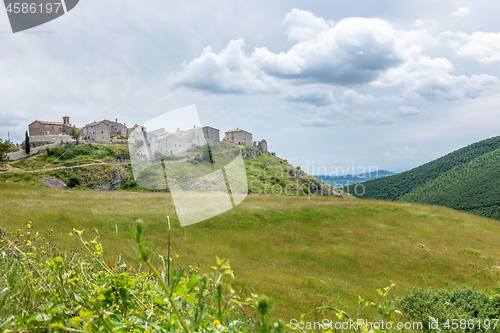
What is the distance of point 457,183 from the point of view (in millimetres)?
115438

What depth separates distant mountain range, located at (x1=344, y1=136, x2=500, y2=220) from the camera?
94625mm

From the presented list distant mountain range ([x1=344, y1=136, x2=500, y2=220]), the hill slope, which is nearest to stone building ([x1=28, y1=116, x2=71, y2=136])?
the hill slope

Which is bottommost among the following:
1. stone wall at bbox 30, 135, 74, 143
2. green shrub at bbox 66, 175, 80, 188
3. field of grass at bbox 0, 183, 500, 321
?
field of grass at bbox 0, 183, 500, 321

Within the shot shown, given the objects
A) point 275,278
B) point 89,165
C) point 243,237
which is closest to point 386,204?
→ point 243,237

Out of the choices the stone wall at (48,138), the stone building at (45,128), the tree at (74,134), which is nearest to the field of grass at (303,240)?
the tree at (74,134)

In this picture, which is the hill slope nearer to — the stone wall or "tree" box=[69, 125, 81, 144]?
"tree" box=[69, 125, 81, 144]

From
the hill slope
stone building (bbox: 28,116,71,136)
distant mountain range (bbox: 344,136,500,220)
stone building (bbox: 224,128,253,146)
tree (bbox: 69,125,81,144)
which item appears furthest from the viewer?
stone building (bbox: 224,128,253,146)

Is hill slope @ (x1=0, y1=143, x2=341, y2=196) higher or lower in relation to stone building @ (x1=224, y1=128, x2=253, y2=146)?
lower

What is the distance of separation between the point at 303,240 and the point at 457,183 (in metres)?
125

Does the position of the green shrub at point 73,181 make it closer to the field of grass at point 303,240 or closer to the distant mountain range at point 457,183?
the field of grass at point 303,240

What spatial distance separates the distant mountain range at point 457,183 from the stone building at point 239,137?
5573cm

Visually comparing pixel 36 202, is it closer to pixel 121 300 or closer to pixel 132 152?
pixel 132 152

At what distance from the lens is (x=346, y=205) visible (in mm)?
27094

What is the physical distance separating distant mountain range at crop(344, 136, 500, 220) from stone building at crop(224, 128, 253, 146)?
55731 millimetres
